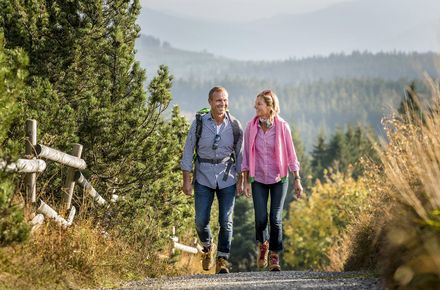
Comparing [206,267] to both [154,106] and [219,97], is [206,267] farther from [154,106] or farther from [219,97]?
[154,106]

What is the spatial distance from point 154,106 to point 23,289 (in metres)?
5.72

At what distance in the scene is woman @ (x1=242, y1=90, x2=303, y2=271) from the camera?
29.3 feet

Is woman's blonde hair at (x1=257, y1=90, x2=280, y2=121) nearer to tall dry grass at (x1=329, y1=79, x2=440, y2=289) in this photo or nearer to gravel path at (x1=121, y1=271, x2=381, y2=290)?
tall dry grass at (x1=329, y1=79, x2=440, y2=289)

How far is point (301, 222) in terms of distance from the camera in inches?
2386

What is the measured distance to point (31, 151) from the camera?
23.7 feet

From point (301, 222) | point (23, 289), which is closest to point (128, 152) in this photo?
point (23, 289)

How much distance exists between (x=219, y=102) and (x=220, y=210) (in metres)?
1.27

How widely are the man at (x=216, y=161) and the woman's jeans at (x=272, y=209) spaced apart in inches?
9.7

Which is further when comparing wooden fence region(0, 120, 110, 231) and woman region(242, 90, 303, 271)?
woman region(242, 90, 303, 271)

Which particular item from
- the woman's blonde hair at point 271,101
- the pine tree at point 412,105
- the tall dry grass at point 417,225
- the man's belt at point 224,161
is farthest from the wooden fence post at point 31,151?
the pine tree at point 412,105

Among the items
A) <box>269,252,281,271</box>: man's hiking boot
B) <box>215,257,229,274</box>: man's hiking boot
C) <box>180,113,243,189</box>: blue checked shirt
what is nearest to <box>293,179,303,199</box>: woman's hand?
<box>180,113,243,189</box>: blue checked shirt

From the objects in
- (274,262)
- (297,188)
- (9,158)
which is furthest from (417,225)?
(274,262)

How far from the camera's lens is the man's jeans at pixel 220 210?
8.90m

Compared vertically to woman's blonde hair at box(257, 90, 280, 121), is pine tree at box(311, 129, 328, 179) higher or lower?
lower
